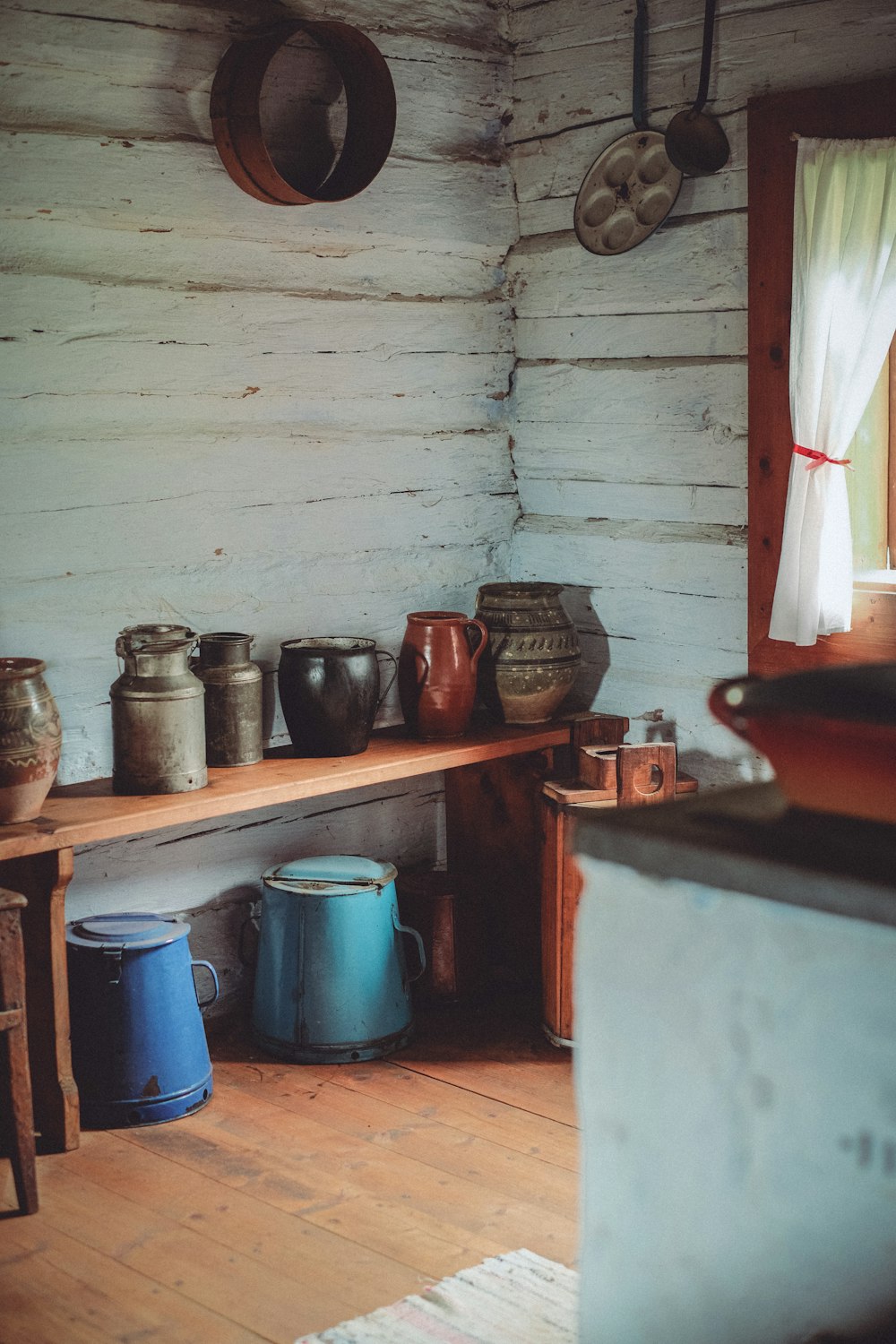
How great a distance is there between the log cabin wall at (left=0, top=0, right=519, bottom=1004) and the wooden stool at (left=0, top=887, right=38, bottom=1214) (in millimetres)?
631

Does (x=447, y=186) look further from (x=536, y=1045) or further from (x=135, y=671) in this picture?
(x=536, y=1045)

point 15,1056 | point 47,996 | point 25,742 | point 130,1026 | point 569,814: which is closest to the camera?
point 15,1056

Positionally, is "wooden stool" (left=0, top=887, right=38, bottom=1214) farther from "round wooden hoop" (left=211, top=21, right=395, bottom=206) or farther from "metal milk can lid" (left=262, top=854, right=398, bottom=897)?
"round wooden hoop" (left=211, top=21, right=395, bottom=206)

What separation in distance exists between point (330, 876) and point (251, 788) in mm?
406

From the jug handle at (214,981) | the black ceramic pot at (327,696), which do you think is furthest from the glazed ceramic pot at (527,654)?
the jug handle at (214,981)

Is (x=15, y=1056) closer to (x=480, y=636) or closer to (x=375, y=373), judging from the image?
(x=480, y=636)

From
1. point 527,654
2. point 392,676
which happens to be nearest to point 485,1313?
point 527,654

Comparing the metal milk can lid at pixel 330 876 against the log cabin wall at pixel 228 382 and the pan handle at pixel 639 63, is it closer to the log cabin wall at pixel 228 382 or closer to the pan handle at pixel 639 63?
the log cabin wall at pixel 228 382

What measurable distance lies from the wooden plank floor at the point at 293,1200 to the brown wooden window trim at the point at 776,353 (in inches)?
49.0

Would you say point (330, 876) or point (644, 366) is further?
point (644, 366)

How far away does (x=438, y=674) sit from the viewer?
147 inches

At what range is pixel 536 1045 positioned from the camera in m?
3.65

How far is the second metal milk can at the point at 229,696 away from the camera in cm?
340

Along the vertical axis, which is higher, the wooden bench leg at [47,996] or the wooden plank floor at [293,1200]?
the wooden bench leg at [47,996]
